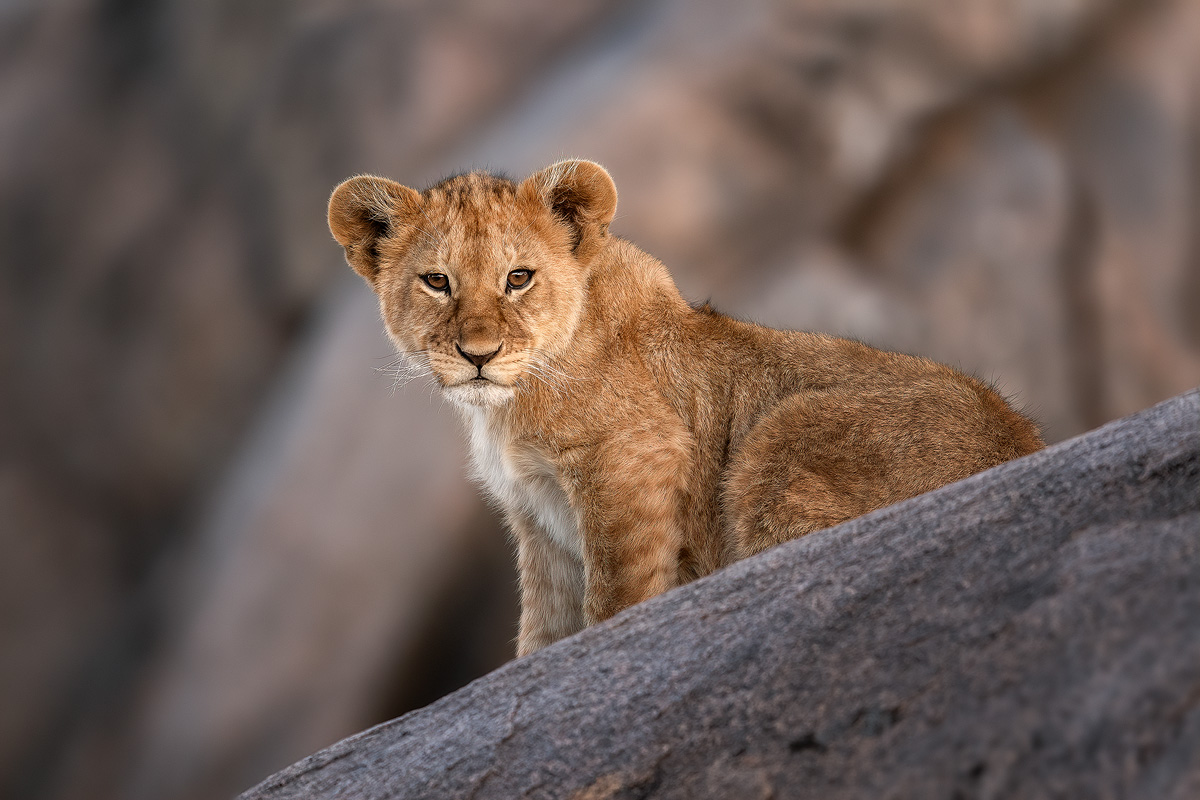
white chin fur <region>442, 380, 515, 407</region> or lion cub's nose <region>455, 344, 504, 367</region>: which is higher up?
lion cub's nose <region>455, 344, 504, 367</region>

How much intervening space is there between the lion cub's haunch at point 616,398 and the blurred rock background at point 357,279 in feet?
11.9

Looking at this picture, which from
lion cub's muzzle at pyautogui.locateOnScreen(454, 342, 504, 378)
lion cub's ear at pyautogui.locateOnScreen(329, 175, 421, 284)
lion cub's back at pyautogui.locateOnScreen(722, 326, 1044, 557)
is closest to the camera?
lion cub's back at pyautogui.locateOnScreen(722, 326, 1044, 557)

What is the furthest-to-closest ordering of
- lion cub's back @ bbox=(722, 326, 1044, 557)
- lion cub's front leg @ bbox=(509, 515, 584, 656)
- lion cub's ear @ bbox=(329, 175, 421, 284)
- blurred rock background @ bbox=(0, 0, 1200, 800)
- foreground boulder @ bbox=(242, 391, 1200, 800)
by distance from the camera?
blurred rock background @ bbox=(0, 0, 1200, 800)
lion cub's front leg @ bbox=(509, 515, 584, 656)
lion cub's ear @ bbox=(329, 175, 421, 284)
lion cub's back @ bbox=(722, 326, 1044, 557)
foreground boulder @ bbox=(242, 391, 1200, 800)

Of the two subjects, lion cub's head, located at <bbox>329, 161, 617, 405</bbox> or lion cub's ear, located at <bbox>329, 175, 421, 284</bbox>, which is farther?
lion cub's ear, located at <bbox>329, 175, 421, 284</bbox>

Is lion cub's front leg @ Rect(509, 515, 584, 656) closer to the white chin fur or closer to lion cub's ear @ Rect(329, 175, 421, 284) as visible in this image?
the white chin fur

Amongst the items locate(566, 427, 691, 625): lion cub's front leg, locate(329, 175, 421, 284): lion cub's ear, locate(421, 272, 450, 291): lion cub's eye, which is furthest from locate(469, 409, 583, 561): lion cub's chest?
locate(329, 175, 421, 284): lion cub's ear

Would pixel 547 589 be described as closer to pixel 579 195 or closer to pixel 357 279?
pixel 579 195

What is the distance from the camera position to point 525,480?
Answer: 405 centimetres

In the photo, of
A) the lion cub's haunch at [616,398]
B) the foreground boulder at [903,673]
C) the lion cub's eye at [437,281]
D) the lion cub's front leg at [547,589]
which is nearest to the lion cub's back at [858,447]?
the lion cub's haunch at [616,398]

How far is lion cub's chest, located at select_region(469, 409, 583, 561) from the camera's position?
3.97m

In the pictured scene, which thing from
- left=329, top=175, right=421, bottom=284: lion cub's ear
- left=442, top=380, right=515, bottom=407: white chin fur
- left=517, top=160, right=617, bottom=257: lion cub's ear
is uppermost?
left=517, top=160, right=617, bottom=257: lion cub's ear

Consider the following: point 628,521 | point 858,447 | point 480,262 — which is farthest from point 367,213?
point 858,447

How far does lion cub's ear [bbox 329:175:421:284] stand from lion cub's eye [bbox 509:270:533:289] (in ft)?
1.63

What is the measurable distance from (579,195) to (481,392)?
2.84 ft
